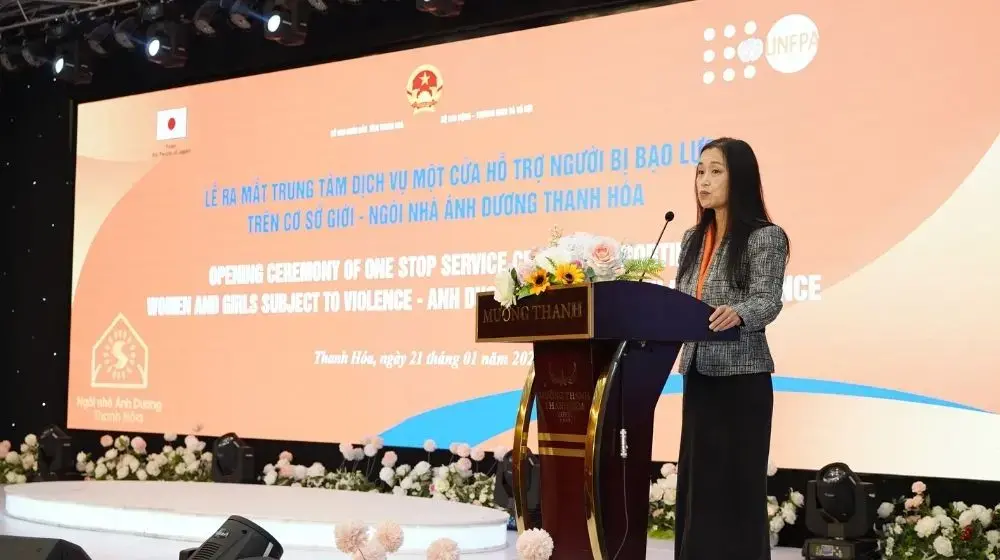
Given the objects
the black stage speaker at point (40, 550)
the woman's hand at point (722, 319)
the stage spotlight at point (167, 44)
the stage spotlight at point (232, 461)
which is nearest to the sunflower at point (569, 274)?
the woman's hand at point (722, 319)

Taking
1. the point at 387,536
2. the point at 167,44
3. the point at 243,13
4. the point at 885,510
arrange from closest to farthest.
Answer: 1. the point at 387,536
2. the point at 885,510
3. the point at 243,13
4. the point at 167,44

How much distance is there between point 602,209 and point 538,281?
10.1ft

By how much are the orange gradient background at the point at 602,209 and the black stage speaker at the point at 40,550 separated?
3650 mm

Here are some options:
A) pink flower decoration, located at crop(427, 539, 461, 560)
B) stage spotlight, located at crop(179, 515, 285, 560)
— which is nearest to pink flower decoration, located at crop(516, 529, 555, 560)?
pink flower decoration, located at crop(427, 539, 461, 560)

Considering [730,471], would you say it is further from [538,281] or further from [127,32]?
[127,32]

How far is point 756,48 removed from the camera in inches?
213

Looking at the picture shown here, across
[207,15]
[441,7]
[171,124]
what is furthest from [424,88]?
[171,124]

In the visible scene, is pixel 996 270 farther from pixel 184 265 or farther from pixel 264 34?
pixel 184 265

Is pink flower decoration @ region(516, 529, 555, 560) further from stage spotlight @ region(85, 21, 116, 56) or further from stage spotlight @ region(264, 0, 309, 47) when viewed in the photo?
stage spotlight @ region(85, 21, 116, 56)

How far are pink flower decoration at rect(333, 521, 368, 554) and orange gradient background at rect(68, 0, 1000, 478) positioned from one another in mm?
3619

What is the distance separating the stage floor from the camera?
417cm

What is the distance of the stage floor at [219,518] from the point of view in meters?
4.17

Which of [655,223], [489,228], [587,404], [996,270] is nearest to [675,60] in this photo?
[655,223]

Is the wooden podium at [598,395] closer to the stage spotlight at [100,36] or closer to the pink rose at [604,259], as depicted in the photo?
the pink rose at [604,259]
